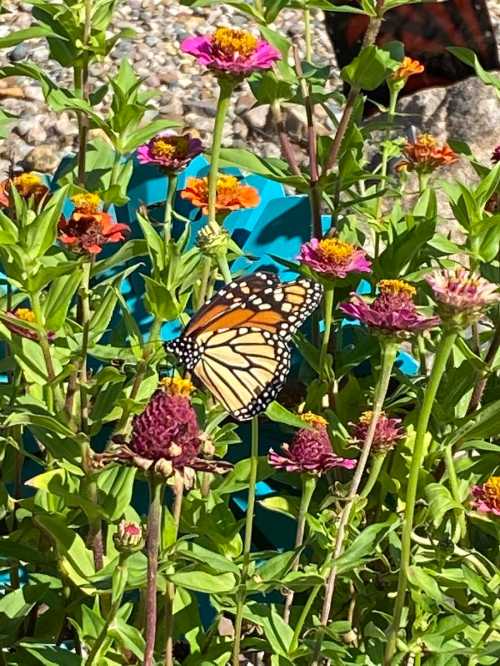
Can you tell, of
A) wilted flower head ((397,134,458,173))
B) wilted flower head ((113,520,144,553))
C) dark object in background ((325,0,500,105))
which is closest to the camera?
wilted flower head ((113,520,144,553))

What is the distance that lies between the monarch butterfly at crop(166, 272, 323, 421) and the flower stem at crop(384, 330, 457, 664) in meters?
0.41

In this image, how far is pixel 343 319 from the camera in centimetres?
199

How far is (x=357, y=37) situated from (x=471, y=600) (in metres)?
2.40

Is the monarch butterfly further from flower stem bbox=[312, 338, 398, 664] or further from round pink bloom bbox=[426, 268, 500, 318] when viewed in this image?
round pink bloom bbox=[426, 268, 500, 318]

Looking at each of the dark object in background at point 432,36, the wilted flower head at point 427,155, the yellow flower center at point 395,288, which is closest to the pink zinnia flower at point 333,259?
the yellow flower center at point 395,288

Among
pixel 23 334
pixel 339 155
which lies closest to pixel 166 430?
pixel 23 334

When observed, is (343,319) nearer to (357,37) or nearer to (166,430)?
(166,430)

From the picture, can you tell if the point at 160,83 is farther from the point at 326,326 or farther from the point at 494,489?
the point at 494,489

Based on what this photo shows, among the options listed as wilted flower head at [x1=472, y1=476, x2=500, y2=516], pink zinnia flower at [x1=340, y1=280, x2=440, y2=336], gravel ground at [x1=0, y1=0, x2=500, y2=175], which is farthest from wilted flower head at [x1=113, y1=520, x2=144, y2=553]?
gravel ground at [x1=0, y1=0, x2=500, y2=175]

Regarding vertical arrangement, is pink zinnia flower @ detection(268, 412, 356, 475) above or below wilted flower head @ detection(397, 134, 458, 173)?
below

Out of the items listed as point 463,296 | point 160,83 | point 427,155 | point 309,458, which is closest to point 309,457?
point 309,458

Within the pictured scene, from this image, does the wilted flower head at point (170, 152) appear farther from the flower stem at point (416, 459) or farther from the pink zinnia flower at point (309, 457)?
the flower stem at point (416, 459)

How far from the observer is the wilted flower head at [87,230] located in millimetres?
1540

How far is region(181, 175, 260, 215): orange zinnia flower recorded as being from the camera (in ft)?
6.04
